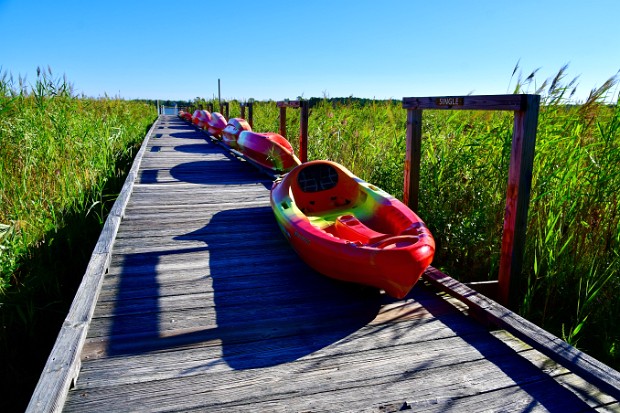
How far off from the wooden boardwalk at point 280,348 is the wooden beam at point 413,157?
93 cm

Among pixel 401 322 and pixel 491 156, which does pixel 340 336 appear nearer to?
pixel 401 322

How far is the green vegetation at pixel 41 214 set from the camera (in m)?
3.03

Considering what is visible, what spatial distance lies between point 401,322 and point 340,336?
40 cm

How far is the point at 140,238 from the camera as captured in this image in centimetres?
387

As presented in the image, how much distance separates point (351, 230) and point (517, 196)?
1.11 m

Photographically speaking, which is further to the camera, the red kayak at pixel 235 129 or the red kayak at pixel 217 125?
the red kayak at pixel 217 125

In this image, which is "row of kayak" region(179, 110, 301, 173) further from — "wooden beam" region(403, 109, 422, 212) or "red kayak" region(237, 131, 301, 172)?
"wooden beam" region(403, 109, 422, 212)

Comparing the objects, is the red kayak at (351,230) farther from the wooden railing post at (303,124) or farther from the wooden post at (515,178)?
the wooden railing post at (303,124)

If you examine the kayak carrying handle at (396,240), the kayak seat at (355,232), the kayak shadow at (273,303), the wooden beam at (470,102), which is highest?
the wooden beam at (470,102)

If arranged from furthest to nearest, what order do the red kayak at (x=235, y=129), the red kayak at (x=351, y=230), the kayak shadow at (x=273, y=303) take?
the red kayak at (x=235, y=129), the red kayak at (x=351, y=230), the kayak shadow at (x=273, y=303)

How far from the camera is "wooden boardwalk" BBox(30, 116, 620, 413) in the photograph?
185 centimetres

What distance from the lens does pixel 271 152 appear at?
22.4ft

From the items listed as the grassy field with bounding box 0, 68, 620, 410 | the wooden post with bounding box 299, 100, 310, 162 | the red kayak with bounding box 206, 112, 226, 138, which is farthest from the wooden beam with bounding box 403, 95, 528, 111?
the red kayak with bounding box 206, 112, 226, 138

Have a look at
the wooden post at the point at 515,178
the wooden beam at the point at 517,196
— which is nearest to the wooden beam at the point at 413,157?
the wooden post at the point at 515,178
